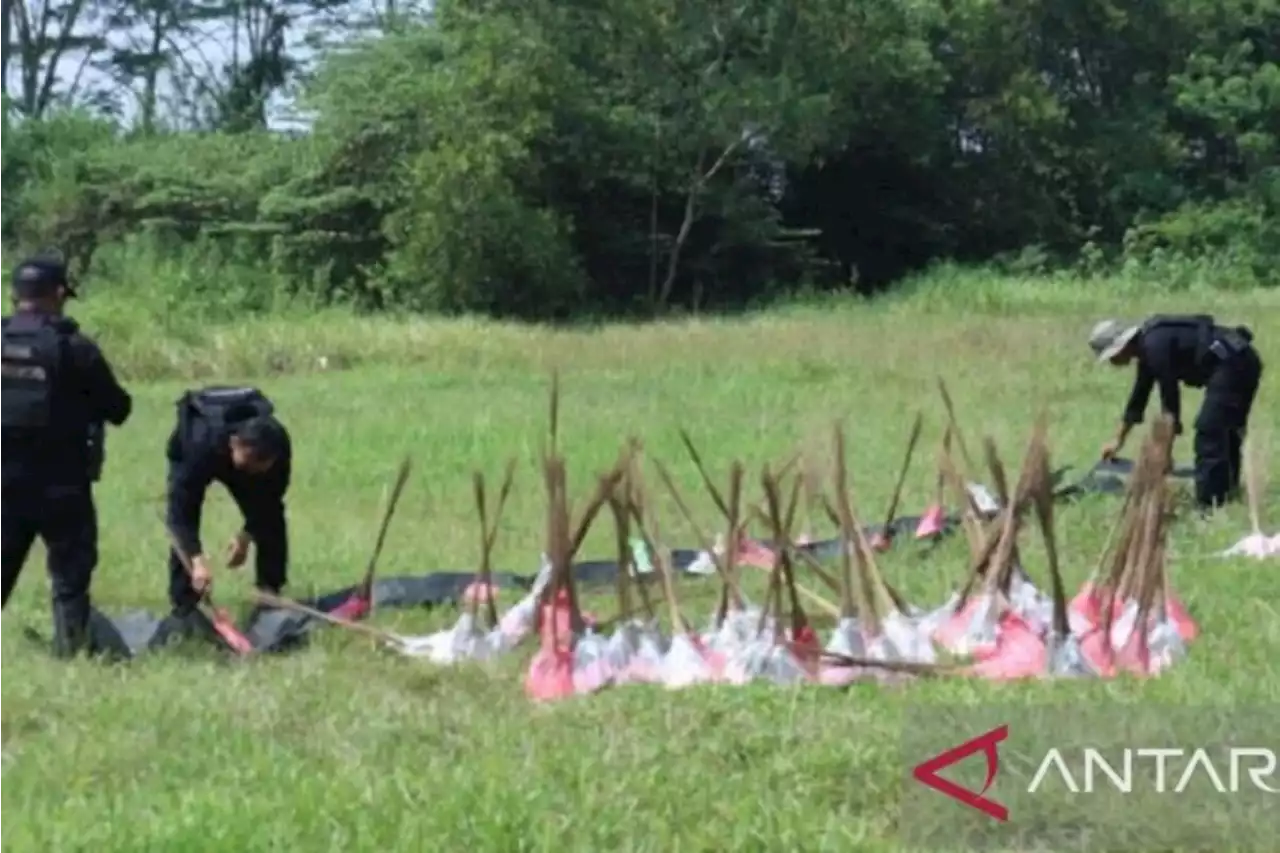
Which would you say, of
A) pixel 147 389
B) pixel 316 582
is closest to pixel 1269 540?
pixel 316 582

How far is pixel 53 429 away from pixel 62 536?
15.2 inches

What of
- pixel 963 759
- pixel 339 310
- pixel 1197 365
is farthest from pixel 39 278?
pixel 339 310

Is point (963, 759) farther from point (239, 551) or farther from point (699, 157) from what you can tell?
point (699, 157)

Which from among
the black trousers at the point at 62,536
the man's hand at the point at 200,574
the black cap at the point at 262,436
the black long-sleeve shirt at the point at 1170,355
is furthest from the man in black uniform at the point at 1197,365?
the black trousers at the point at 62,536

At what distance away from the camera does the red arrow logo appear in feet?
14.0

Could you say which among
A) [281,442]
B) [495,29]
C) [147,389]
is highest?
[495,29]

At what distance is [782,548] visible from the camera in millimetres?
5410

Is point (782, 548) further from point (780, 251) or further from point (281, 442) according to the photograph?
point (780, 251)

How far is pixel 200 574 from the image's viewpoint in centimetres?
623

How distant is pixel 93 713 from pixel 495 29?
20.2m

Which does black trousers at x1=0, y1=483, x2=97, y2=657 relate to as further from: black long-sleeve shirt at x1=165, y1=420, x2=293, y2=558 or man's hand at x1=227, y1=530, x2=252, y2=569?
man's hand at x1=227, y1=530, x2=252, y2=569

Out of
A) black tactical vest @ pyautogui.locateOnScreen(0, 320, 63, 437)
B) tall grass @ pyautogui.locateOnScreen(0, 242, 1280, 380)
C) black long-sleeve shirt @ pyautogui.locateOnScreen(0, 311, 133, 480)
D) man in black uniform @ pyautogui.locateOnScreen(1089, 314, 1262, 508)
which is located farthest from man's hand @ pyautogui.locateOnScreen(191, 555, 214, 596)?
tall grass @ pyautogui.locateOnScreen(0, 242, 1280, 380)

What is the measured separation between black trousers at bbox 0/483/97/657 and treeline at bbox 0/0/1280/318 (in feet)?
58.4

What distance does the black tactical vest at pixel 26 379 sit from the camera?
20.1ft
